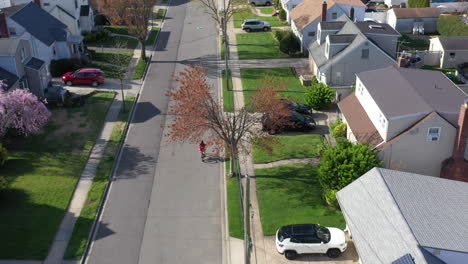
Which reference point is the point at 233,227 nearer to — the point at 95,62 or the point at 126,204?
the point at 126,204

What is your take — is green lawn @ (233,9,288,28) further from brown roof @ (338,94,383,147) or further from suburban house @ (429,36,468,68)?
brown roof @ (338,94,383,147)

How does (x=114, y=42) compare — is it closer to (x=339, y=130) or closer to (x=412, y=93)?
(x=339, y=130)

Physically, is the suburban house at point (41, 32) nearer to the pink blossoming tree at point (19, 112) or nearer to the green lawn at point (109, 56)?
the green lawn at point (109, 56)

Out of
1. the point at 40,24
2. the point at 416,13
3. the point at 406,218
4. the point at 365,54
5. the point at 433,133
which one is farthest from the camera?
the point at 416,13

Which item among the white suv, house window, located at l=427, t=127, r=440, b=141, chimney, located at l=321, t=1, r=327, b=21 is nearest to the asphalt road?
the white suv

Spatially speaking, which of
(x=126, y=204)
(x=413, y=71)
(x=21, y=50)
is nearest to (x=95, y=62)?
(x=21, y=50)

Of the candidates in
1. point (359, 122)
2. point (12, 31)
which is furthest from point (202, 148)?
point (12, 31)
